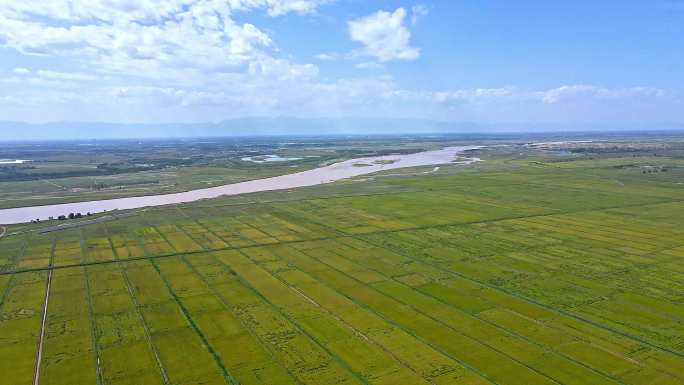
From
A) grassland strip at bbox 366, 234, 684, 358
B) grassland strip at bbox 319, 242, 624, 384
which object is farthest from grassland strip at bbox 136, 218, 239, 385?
grassland strip at bbox 366, 234, 684, 358

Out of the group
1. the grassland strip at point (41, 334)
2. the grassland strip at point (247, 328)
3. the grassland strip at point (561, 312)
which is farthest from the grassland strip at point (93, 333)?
the grassland strip at point (561, 312)

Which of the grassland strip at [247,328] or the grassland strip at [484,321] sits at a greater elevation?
the grassland strip at [484,321]

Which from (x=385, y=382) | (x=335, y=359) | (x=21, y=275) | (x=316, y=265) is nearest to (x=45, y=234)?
(x=21, y=275)

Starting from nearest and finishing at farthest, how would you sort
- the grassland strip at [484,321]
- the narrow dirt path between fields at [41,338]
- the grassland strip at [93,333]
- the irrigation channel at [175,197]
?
the grassland strip at [484,321], the narrow dirt path between fields at [41,338], the grassland strip at [93,333], the irrigation channel at [175,197]

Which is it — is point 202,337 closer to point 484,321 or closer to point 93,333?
point 93,333

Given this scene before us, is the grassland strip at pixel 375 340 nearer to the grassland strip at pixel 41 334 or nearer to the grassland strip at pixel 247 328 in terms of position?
the grassland strip at pixel 247 328

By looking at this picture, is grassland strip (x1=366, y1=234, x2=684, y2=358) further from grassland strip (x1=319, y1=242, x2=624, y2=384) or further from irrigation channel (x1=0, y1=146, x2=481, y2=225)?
irrigation channel (x1=0, y1=146, x2=481, y2=225)

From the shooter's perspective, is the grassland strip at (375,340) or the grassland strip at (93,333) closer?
the grassland strip at (375,340)

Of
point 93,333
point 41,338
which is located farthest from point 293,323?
point 41,338

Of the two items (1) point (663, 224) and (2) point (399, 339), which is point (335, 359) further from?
(1) point (663, 224)

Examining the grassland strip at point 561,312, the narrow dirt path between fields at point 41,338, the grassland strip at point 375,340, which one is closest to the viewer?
the narrow dirt path between fields at point 41,338
